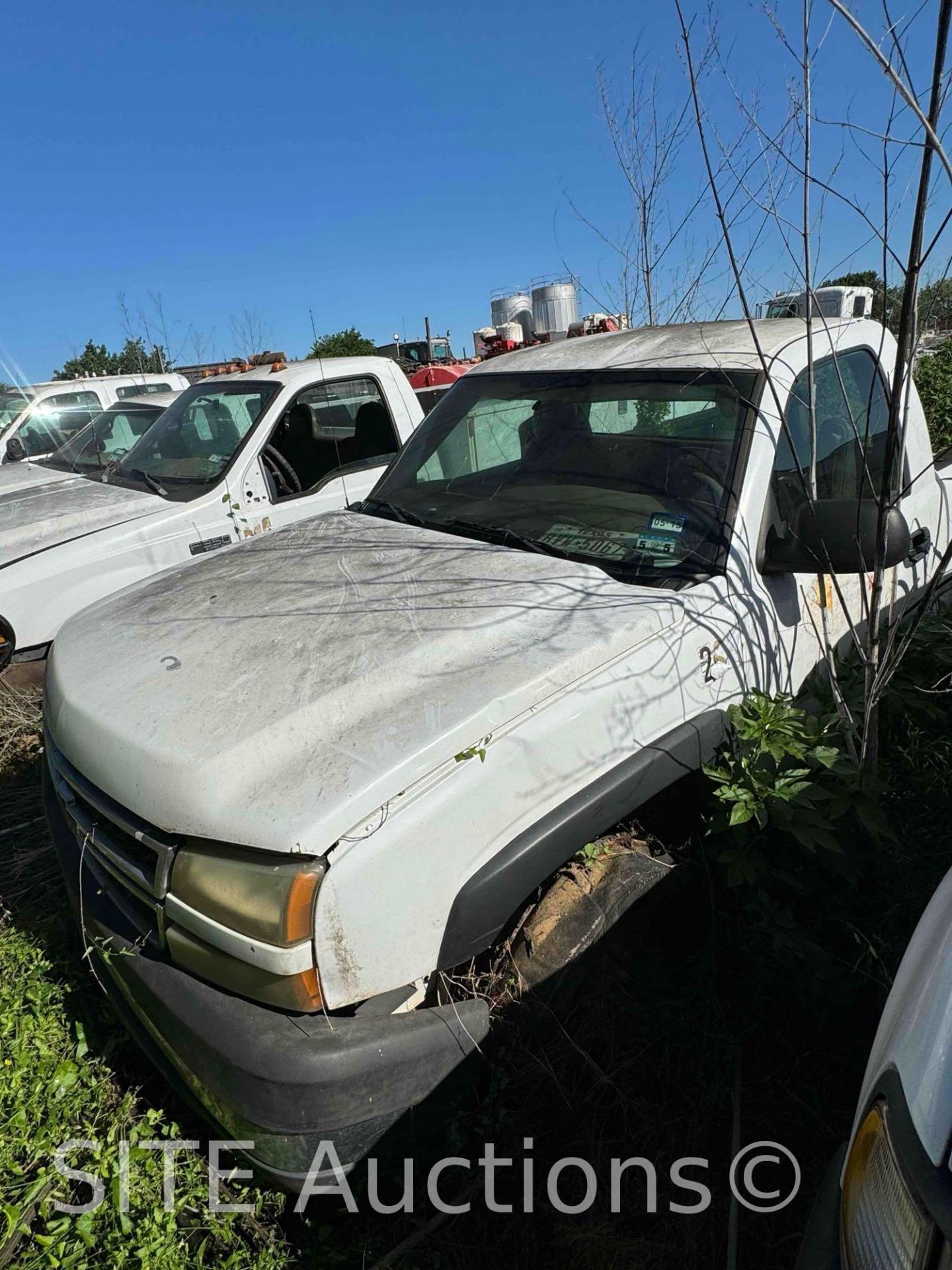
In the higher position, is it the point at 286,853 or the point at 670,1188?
the point at 286,853

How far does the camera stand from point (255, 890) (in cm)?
161

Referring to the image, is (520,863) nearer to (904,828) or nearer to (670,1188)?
(670,1188)

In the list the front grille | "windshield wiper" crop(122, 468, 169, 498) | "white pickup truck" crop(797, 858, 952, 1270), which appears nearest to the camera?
"white pickup truck" crop(797, 858, 952, 1270)

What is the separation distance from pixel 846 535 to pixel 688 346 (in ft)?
3.44

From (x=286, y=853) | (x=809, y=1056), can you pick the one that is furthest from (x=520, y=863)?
(x=809, y=1056)

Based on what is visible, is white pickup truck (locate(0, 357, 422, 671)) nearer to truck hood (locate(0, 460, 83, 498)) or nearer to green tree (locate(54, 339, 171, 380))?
truck hood (locate(0, 460, 83, 498))

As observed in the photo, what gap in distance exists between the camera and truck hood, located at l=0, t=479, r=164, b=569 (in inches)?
165

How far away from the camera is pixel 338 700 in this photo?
1.89m

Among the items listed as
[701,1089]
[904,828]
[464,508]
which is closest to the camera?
[701,1089]

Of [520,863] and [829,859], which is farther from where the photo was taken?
[829,859]

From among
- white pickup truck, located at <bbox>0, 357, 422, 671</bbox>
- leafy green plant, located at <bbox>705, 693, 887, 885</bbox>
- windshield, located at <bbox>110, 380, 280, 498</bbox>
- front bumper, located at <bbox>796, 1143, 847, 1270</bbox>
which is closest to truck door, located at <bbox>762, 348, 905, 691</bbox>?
leafy green plant, located at <bbox>705, 693, 887, 885</bbox>

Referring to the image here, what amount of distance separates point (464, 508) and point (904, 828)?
1.80 meters

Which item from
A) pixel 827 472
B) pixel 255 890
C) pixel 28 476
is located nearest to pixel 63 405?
pixel 28 476

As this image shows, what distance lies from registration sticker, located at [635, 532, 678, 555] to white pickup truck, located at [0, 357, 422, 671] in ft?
6.94
